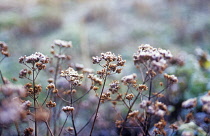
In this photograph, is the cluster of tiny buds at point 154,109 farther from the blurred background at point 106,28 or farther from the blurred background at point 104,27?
the blurred background at point 104,27

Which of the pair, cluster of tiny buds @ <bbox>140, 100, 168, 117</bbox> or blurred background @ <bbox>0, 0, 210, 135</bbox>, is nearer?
cluster of tiny buds @ <bbox>140, 100, 168, 117</bbox>

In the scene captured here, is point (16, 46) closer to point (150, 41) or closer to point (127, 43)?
point (127, 43)

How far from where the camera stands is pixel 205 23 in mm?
7410

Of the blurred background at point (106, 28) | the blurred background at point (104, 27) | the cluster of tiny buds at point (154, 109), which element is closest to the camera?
the cluster of tiny buds at point (154, 109)

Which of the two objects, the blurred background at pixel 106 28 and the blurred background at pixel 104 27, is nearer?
the blurred background at pixel 106 28

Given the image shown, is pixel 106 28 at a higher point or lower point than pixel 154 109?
higher

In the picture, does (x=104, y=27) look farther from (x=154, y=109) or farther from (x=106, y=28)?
(x=154, y=109)

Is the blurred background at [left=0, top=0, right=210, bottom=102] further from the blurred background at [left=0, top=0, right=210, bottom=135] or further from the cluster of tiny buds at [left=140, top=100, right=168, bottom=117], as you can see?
the cluster of tiny buds at [left=140, top=100, right=168, bottom=117]

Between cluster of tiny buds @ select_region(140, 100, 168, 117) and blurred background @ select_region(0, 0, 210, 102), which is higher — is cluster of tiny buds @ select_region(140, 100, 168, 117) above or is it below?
below

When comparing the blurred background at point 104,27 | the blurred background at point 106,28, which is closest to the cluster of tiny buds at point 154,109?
the blurred background at point 106,28

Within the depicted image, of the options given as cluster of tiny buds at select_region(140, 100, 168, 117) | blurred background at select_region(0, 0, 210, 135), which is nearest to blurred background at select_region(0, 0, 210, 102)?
blurred background at select_region(0, 0, 210, 135)

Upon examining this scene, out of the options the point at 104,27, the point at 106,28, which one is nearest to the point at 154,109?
the point at 106,28

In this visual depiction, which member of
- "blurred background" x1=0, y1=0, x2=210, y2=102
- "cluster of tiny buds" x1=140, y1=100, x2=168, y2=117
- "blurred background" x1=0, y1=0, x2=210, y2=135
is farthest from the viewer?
"blurred background" x1=0, y1=0, x2=210, y2=102

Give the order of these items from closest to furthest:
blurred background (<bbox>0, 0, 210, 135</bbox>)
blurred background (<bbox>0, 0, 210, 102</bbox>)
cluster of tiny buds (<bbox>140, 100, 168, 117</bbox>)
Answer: cluster of tiny buds (<bbox>140, 100, 168, 117</bbox>) → blurred background (<bbox>0, 0, 210, 135</bbox>) → blurred background (<bbox>0, 0, 210, 102</bbox>)
